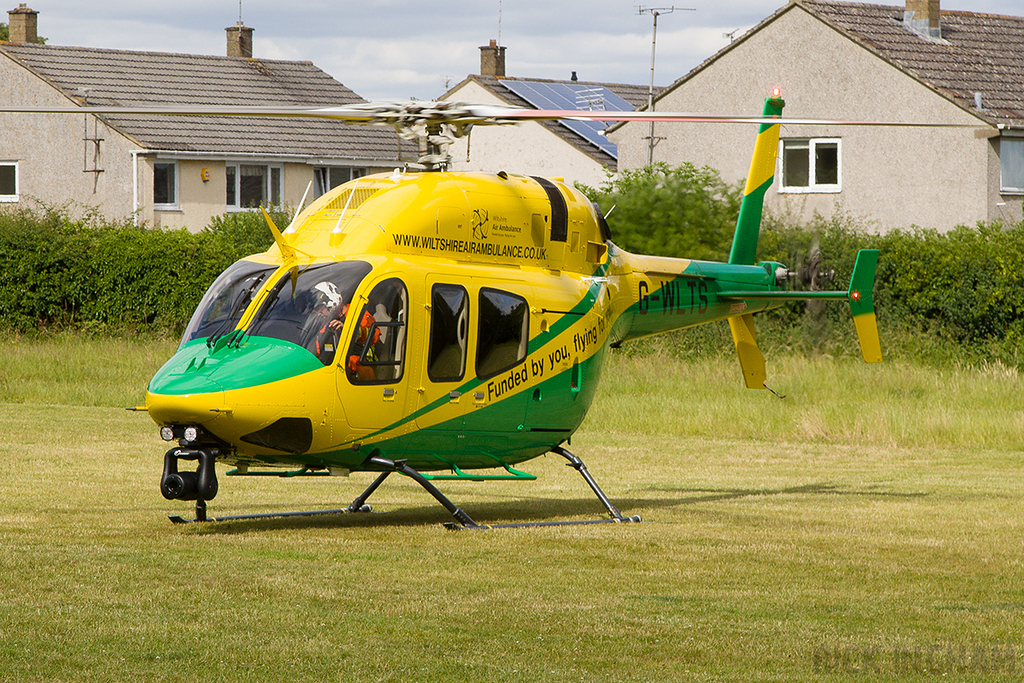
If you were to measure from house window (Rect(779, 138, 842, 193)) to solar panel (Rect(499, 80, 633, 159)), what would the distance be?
8131 millimetres

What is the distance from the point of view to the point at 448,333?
10867mm

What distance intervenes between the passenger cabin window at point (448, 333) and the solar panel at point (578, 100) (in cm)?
2765

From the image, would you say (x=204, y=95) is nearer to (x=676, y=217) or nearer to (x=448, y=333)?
(x=676, y=217)

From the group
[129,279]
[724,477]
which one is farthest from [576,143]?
[724,477]

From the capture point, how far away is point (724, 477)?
51.5 feet

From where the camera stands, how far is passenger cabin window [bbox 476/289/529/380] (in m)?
11.1

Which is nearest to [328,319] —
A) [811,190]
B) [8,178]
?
[811,190]

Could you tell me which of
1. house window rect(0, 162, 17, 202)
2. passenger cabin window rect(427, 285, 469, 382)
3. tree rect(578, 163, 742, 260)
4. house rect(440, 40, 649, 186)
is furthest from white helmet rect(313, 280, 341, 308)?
house window rect(0, 162, 17, 202)

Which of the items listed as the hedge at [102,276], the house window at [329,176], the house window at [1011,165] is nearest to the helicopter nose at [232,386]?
the hedge at [102,276]

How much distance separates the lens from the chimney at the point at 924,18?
31.0 meters

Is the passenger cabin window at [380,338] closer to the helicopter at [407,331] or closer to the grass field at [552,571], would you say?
the helicopter at [407,331]

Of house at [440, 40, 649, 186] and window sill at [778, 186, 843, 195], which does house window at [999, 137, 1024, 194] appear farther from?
house at [440, 40, 649, 186]

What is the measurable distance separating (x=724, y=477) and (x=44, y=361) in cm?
1350

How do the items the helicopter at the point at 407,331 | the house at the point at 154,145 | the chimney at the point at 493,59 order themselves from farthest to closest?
the chimney at the point at 493,59 → the house at the point at 154,145 → the helicopter at the point at 407,331
